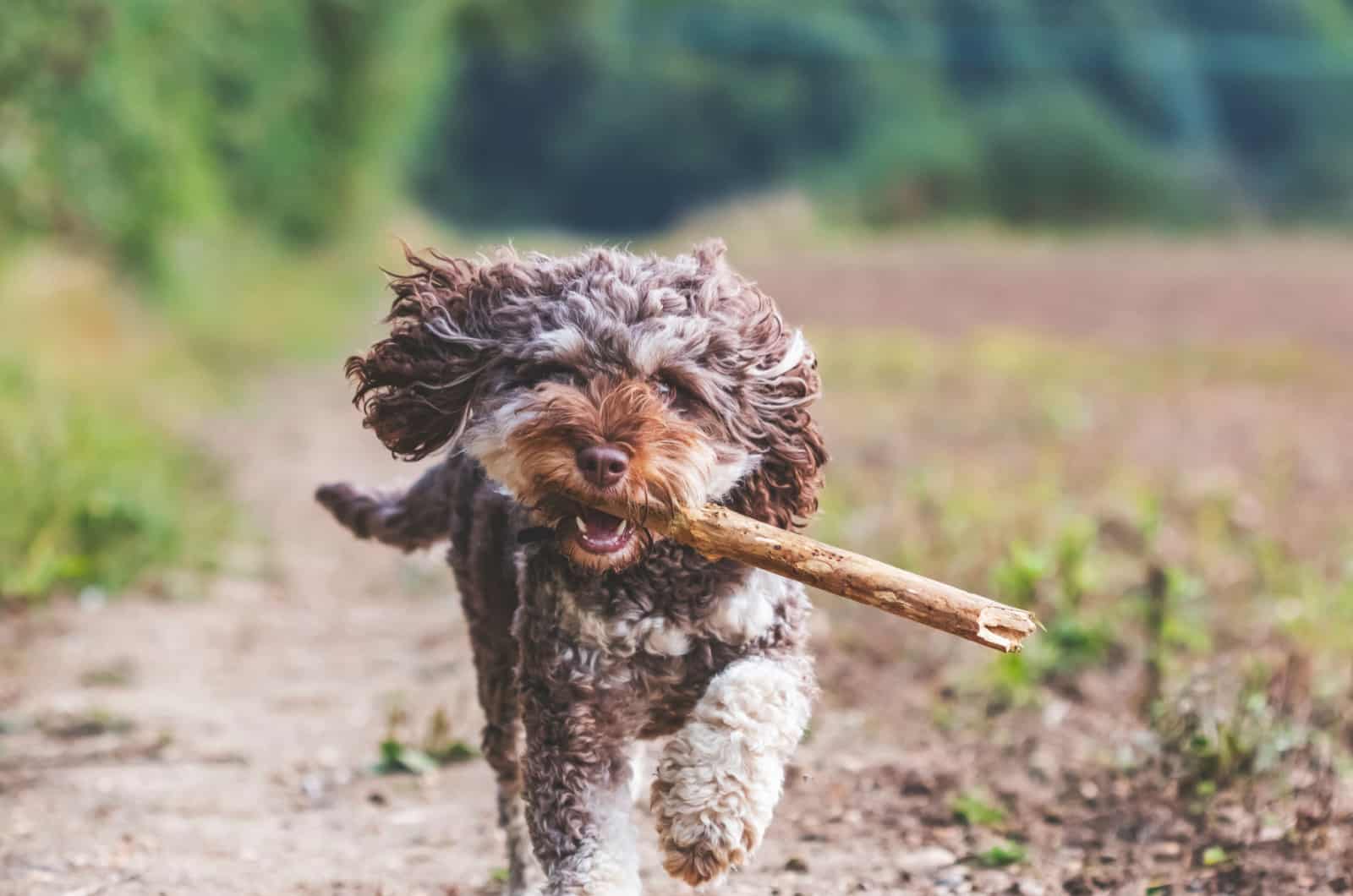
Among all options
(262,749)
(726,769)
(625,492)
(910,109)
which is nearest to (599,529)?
(625,492)

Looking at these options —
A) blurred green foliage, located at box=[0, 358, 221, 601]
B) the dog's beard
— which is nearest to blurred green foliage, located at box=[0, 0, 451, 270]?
blurred green foliage, located at box=[0, 358, 221, 601]

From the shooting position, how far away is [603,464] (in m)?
3.22

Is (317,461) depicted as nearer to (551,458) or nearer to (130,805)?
(130,805)

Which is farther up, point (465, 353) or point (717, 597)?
point (465, 353)

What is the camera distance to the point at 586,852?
342 centimetres

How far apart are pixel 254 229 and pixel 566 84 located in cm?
2277

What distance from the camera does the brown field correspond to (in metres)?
4.41

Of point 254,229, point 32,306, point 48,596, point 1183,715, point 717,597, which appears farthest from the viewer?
point 254,229

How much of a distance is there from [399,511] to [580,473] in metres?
1.49

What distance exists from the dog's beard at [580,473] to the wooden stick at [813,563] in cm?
5

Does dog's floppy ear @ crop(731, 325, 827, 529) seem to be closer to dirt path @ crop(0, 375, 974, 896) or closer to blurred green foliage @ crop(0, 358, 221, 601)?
dirt path @ crop(0, 375, 974, 896)

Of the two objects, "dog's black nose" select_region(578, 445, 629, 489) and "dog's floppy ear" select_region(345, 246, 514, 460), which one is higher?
"dog's floppy ear" select_region(345, 246, 514, 460)

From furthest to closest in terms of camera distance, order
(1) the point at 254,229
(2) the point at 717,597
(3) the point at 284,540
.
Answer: (1) the point at 254,229
(3) the point at 284,540
(2) the point at 717,597

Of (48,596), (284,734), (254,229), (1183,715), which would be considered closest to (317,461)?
(48,596)
